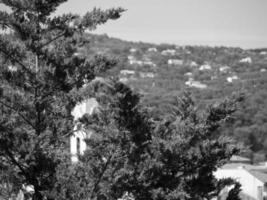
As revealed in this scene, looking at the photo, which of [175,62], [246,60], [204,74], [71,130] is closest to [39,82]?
[71,130]

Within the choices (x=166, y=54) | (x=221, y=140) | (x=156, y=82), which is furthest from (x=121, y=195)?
(x=166, y=54)

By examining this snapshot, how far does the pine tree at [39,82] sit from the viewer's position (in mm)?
12789

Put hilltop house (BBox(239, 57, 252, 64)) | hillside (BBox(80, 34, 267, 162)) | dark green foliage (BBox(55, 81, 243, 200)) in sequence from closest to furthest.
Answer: dark green foliage (BBox(55, 81, 243, 200)) < hillside (BBox(80, 34, 267, 162)) < hilltop house (BBox(239, 57, 252, 64))

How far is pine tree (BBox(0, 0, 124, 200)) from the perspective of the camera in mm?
12789

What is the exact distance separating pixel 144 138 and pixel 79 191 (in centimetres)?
270

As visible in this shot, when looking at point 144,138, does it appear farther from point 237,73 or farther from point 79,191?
point 237,73

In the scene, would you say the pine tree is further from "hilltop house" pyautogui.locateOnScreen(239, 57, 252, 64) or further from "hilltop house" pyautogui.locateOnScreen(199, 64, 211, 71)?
"hilltop house" pyautogui.locateOnScreen(239, 57, 252, 64)

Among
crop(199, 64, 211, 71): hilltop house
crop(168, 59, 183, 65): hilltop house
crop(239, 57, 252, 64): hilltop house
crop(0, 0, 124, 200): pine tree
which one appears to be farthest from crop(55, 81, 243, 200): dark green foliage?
crop(239, 57, 252, 64): hilltop house

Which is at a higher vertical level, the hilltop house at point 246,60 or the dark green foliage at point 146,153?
the hilltop house at point 246,60

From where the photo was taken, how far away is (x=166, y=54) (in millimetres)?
198625

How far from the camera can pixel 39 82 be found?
43.6ft

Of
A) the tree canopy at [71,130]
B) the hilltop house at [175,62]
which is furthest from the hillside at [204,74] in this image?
the tree canopy at [71,130]

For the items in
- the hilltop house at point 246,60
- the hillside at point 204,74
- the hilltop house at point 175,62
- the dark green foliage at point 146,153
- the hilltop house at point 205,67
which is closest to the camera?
the dark green foliage at point 146,153

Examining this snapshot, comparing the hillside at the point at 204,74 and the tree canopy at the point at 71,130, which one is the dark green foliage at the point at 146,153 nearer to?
A: the tree canopy at the point at 71,130
